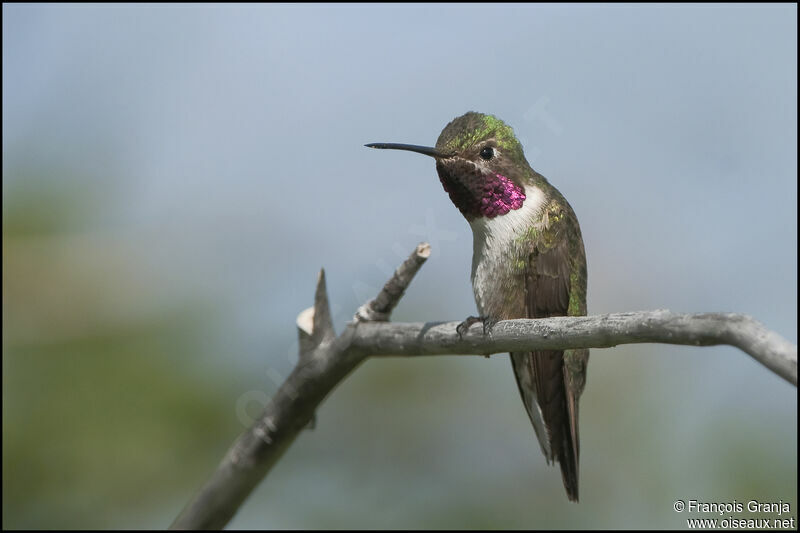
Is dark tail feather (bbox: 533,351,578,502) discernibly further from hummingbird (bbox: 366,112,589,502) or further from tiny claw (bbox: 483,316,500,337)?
tiny claw (bbox: 483,316,500,337)

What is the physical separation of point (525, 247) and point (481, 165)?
39 centimetres

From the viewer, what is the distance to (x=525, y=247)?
3.72 metres

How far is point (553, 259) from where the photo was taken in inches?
146

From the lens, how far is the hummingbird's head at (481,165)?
3.56 meters

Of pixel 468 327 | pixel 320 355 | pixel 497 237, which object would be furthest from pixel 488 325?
pixel 497 237

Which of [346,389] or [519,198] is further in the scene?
[346,389]

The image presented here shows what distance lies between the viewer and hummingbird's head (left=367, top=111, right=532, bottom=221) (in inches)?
140

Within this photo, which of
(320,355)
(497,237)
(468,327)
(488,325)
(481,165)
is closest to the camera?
(468,327)

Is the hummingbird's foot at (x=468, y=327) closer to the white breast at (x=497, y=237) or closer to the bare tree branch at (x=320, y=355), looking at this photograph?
the bare tree branch at (x=320, y=355)

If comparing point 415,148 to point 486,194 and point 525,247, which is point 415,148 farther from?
point 525,247

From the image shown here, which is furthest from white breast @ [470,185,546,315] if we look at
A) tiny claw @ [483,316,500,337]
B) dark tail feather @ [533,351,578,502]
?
dark tail feather @ [533,351,578,502]

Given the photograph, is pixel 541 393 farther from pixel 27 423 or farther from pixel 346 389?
pixel 27 423

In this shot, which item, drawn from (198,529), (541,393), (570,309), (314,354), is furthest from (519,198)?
(198,529)

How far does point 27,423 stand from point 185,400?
82cm
